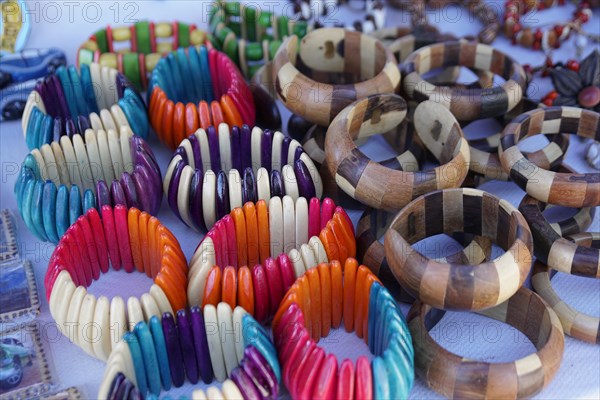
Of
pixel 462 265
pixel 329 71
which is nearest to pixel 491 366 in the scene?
pixel 462 265

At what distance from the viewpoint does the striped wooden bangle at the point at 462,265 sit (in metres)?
0.94

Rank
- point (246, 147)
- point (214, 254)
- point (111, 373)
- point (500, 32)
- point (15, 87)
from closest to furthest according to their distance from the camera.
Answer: point (111, 373) < point (214, 254) < point (246, 147) < point (15, 87) < point (500, 32)

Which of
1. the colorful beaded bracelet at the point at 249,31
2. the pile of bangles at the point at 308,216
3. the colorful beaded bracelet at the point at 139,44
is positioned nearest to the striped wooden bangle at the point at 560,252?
the pile of bangles at the point at 308,216

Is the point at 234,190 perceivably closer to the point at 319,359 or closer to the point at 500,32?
the point at 319,359

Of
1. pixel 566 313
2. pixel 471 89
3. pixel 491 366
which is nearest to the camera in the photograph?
pixel 491 366

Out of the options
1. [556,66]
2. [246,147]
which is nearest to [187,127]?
[246,147]

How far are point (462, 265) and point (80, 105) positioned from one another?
876 millimetres

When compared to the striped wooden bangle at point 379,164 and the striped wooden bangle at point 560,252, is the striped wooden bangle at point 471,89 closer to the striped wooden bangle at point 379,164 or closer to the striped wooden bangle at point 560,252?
the striped wooden bangle at point 379,164

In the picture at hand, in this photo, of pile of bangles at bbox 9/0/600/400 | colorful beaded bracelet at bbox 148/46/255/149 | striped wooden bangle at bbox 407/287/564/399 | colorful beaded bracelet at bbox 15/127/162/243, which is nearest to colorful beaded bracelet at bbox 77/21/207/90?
pile of bangles at bbox 9/0/600/400

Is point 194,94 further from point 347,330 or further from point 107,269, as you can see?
point 347,330

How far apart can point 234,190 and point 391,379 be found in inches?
16.5

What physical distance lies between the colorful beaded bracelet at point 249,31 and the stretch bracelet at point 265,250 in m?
0.56

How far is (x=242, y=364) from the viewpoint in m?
0.92

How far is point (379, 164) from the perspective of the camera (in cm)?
111
